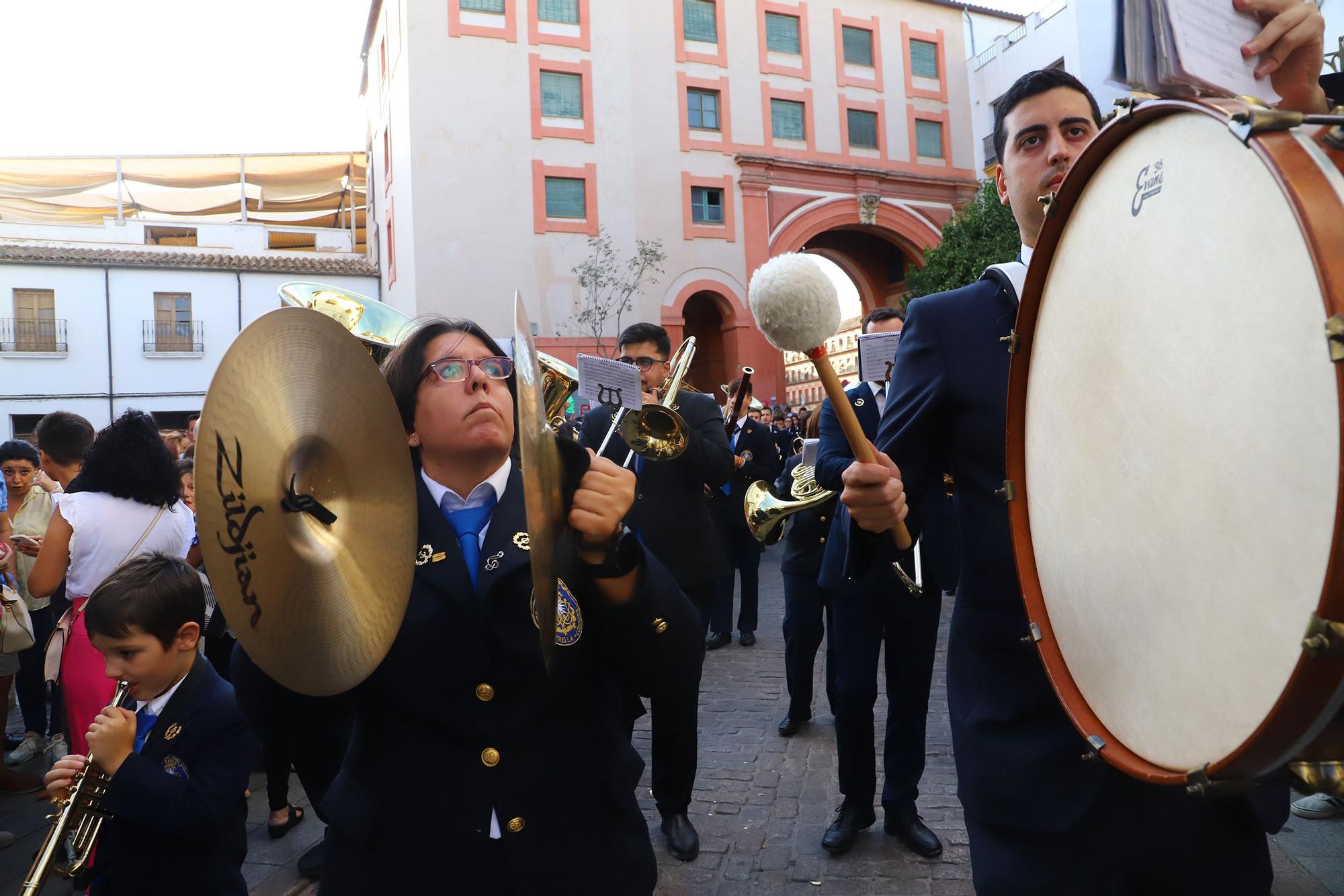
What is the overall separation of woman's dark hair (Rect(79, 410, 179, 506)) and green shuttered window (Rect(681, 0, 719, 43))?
25.7 meters

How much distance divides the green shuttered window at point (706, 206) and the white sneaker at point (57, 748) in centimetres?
2262

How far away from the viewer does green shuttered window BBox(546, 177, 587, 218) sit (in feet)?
83.1

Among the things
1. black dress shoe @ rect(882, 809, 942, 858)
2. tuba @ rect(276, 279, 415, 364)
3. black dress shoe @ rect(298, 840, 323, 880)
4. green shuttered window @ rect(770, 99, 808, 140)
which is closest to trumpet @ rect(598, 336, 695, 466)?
tuba @ rect(276, 279, 415, 364)

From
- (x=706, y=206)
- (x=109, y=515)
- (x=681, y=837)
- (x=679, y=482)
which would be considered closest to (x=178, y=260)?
(x=706, y=206)

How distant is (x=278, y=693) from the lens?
7.75 feet

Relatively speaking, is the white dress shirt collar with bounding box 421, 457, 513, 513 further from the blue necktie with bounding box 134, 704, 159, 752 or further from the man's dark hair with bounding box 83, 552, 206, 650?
the blue necktie with bounding box 134, 704, 159, 752

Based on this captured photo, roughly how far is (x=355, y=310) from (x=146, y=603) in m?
2.52

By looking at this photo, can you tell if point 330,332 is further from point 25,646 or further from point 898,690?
point 25,646

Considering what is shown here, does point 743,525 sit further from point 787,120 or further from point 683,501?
point 787,120

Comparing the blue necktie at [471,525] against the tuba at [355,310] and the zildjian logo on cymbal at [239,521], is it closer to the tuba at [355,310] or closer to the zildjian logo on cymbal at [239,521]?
the zildjian logo on cymbal at [239,521]

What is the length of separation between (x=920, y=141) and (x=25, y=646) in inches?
1193

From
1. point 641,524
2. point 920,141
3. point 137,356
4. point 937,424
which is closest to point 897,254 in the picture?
point 920,141

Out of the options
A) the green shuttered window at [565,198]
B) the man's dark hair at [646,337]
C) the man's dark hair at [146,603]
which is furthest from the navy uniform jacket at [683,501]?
the green shuttered window at [565,198]

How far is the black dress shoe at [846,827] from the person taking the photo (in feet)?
12.7
